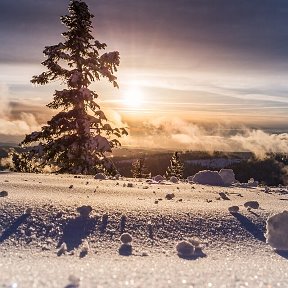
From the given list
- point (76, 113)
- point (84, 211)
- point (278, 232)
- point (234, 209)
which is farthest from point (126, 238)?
point (76, 113)

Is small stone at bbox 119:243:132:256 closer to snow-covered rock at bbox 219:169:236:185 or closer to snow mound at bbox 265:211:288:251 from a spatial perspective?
snow mound at bbox 265:211:288:251

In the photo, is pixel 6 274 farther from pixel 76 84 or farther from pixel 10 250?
pixel 76 84

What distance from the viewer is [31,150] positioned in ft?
62.4

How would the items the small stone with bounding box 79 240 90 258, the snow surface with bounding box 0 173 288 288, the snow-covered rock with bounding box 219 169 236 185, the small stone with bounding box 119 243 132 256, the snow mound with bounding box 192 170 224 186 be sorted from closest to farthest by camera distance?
1. the snow surface with bounding box 0 173 288 288
2. the small stone with bounding box 79 240 90 258
3. the small stone with bounding box 119 243 132 256
4. the snow mound with bounding box 192 170 224 186
5. the snow-covered rock with bounding box 219 169 236 185

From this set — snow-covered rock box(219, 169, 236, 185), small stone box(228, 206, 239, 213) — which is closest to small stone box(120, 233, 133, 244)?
small stone box(228, 206, 239, 213)

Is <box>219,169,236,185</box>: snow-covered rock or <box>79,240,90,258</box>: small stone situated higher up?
<box>79,240,90,258</box>: small stone

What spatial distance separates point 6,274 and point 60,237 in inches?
44.2

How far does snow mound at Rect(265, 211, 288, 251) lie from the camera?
11.9 feet

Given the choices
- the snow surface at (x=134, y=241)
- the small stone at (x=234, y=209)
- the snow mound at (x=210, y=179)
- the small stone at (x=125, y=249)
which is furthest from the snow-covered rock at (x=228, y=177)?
the small stone at (x=125, y=249)

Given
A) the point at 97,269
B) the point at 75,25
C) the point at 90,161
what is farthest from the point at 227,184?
the point at 75,25

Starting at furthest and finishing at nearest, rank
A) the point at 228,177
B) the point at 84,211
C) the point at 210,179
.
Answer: the point at 228,177 → the point at 210,179 → the point at 84,211

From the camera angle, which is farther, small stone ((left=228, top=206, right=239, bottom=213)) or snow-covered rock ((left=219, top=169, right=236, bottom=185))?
snow-covered rock ((left=219, top=169, right=236, bottom=185))

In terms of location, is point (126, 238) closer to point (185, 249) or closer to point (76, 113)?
point (185, 249)

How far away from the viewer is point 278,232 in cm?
367
